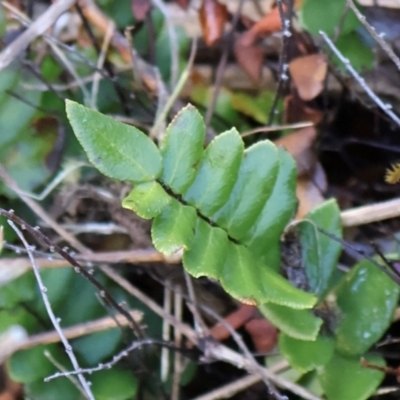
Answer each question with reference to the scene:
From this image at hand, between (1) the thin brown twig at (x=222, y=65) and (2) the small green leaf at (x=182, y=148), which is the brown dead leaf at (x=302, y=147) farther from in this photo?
(2) the small green leaf at (x=182, y=148)

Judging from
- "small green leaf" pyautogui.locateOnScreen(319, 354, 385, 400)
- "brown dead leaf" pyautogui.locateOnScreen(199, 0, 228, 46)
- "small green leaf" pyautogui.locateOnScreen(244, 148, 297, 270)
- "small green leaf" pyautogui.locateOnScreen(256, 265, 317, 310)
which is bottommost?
"small green leaf" pyautogui.locateOnScreen(319, 354, 385, 400)

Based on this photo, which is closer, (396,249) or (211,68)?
(396,249)

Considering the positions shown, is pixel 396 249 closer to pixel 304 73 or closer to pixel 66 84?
pixel 304 73

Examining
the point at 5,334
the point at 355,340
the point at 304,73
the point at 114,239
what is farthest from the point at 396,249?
the point at 5,334

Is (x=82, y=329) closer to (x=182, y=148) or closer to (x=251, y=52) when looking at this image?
(x=182, y=148)

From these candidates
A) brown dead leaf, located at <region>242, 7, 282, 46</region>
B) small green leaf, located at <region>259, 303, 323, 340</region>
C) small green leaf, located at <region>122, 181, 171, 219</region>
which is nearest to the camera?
small green leaf, located at <region>122, 181, 171, 219</region>

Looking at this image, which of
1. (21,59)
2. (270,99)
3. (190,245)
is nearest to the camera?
(190,245)

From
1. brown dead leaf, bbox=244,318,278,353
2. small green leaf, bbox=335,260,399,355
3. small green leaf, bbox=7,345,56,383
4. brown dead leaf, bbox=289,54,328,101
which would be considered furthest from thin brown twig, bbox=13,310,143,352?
brown dead leaf, bbox=289,54,328,101

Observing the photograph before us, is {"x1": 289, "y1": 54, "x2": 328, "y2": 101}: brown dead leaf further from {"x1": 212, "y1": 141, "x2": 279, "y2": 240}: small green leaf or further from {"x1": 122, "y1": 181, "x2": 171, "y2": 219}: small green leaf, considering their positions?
{"x1": 122, "y1": 181, "x2": 171, "y2": 219}: small green leaf

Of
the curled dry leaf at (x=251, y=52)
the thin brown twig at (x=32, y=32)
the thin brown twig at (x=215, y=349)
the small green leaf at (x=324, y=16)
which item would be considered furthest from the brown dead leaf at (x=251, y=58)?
the thin brown twig at (x=215, y=349)
